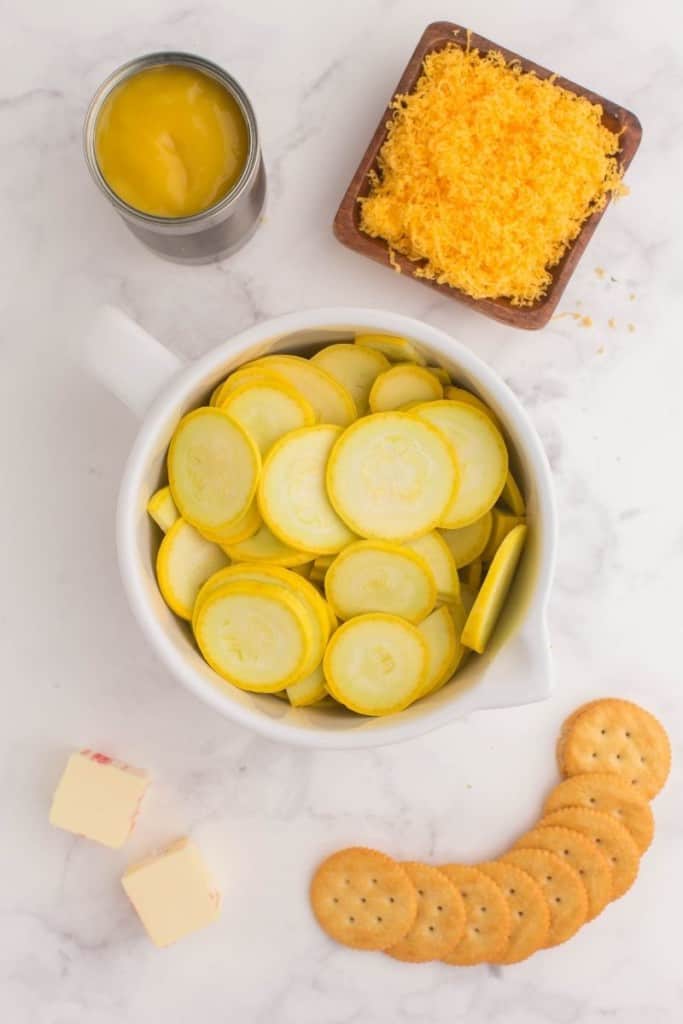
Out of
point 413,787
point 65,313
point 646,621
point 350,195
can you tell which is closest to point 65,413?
point 65,313

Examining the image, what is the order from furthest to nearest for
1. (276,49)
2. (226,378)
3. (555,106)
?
(276,49) < (555,106) < (226,378)

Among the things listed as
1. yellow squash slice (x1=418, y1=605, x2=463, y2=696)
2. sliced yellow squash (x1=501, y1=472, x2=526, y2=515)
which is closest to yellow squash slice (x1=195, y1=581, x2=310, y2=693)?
yellow squash slice (x1=418, y1=605, x2=463, y2=696)

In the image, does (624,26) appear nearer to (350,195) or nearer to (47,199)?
(350,195)

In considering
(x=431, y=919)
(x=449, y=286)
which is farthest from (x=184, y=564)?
(x=431, y=919)

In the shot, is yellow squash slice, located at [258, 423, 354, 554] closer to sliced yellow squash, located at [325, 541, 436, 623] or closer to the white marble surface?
sliced yellow squash, located at [325, 541, 436, 623]

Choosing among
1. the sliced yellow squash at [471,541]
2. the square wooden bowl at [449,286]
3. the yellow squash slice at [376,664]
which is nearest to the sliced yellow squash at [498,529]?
the sliced yellow squash at [471,541]

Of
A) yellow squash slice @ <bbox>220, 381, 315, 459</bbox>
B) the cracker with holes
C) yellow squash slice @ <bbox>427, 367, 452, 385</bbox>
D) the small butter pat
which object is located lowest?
the small butter pat
